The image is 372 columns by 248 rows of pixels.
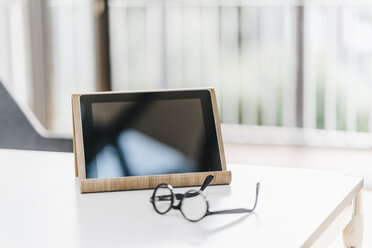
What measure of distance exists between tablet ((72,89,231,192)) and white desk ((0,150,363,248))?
48 mm

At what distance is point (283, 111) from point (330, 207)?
2801mm

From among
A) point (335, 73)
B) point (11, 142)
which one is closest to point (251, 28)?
point (335, 73)

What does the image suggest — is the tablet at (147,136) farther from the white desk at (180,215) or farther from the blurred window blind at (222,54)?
the blurred window blind at (222,54)

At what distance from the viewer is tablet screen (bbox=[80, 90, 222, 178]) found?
116cm

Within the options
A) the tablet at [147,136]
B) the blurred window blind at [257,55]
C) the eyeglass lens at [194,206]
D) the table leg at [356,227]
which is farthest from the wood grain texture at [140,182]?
the blurred window blind at [257,55]

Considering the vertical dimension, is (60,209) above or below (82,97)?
below

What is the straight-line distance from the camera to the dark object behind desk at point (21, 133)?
4.36 m

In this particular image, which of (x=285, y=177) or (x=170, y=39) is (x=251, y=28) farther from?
(x=285, y=177)

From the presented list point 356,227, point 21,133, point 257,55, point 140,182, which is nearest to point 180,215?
point 140,182

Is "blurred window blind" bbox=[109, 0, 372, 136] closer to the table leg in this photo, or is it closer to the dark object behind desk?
the dark object behind desk

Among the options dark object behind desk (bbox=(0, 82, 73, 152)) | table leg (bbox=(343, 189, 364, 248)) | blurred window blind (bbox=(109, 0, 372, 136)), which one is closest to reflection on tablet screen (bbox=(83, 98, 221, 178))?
table leg (bbox=(343, 189, 364, 248))

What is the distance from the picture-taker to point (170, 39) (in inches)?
160

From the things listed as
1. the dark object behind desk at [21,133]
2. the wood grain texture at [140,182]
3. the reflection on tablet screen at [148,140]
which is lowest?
the dark object behind desk at [21,133]

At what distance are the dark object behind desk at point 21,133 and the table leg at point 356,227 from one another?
3342mm
